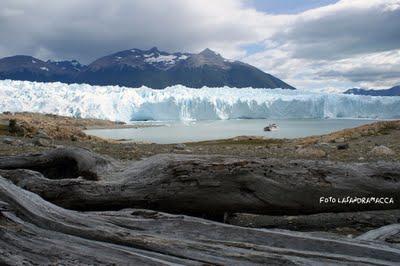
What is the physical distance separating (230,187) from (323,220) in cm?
144

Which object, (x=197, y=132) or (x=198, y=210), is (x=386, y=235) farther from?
(x=197, y=132)

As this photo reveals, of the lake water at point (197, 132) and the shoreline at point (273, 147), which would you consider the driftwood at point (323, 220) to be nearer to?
the shoreline at point (273, 147)

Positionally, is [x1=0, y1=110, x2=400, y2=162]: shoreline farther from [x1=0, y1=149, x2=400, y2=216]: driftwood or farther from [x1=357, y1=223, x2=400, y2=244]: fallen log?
[x1=357, y1=223, x2=400, y2=244]: fallen log

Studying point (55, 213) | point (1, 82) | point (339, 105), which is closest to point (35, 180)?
point (55, 213)

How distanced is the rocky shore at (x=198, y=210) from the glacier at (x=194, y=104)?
99876mm

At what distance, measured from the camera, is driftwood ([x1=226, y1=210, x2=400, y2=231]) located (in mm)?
5742

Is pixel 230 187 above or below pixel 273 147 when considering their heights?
above

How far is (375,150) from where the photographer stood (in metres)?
16.0

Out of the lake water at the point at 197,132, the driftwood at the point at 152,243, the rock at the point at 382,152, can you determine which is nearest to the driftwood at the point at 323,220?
the driftwood at the point at 152,243

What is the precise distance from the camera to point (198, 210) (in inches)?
214

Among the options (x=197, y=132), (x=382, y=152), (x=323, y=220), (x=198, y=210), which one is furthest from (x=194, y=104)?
(x=198, y=210)

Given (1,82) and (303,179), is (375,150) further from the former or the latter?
(1,82)

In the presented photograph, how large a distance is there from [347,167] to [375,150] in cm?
1125

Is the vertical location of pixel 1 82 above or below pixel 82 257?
above
